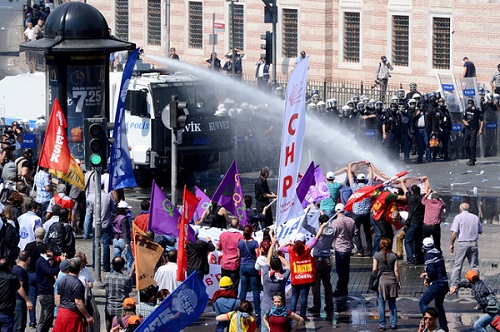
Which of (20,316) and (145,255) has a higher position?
(145,255)

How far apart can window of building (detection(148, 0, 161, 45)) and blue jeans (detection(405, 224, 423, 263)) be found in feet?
106

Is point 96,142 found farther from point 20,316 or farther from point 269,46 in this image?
point 269,46

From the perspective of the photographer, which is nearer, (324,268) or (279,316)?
(279,316)

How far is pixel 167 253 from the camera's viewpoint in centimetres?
1992

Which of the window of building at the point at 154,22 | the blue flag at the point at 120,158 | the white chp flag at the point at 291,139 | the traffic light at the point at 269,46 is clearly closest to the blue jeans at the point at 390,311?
the white chp flag at the point at 291,139

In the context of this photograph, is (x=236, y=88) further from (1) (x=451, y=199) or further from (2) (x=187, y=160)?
(1) (x=451, y=199)

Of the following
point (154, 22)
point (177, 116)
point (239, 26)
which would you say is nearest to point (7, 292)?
point (177, 116)

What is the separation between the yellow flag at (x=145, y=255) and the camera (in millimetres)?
19906

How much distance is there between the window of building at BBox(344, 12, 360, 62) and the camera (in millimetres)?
48375

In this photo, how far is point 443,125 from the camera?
119ft

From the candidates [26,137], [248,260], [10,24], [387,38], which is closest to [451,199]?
[26,137]

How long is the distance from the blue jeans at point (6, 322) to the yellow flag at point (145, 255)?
2.30m

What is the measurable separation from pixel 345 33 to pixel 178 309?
113 ft

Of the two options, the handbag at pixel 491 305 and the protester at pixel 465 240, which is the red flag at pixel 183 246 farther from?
the protester at pixel 465 240
